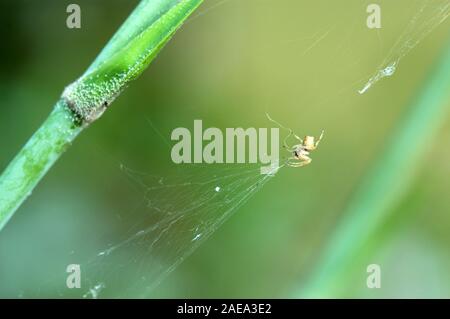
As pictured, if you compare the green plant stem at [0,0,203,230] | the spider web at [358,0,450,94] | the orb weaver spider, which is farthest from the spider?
the green plant stem at [0,0,203,230]

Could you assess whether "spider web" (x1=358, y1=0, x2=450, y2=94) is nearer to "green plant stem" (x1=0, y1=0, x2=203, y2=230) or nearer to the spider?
the spider

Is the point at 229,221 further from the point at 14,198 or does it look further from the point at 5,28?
the point at 14,198

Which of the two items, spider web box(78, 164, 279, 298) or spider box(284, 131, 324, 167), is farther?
spider box(284, 131, 324, 167)

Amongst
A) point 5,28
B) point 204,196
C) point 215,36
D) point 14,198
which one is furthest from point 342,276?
point 5,28

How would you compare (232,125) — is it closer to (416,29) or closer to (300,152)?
(300,152)

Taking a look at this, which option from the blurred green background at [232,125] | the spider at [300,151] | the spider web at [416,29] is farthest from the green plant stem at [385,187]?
the blurred green background at [232,125]

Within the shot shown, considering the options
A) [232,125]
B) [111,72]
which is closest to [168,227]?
[232,125]

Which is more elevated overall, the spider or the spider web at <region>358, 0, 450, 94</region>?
the spider web at <region>358, 0, 450, 94</region>
